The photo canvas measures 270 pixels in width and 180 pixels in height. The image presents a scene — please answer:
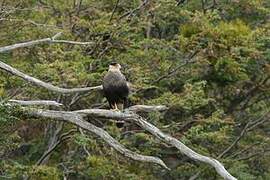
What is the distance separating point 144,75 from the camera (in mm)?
9625

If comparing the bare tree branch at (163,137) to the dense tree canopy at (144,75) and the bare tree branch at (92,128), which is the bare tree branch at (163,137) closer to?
the bare tree branch at (92,128)

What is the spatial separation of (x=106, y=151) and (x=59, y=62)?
1.41 meters

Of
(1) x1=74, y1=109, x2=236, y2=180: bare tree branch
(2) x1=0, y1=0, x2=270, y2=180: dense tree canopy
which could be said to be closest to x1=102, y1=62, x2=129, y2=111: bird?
(1) x1=74, y1=109, x2=236, y2=180: bare tree branch

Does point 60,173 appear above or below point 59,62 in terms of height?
below

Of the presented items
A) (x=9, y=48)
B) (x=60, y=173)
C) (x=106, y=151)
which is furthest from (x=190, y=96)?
(x=9, y=48)

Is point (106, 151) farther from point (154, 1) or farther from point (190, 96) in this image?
point (154, 1)

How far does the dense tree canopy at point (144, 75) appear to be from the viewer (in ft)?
30.0

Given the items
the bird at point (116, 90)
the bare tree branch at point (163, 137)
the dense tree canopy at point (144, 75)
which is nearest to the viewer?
the bare tree branch at point (163, 137)

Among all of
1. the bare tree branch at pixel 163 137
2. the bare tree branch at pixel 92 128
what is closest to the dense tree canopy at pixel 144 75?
the bare tree branch at pixel 92 128

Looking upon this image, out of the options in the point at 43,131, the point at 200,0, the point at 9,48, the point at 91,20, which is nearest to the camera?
the point at 9,48

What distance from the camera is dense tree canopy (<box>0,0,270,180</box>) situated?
9.16 metres

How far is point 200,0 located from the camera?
1157 centimetres

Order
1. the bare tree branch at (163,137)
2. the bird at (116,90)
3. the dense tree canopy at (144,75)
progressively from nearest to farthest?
the bare tree branch at (163,137) < the bird at (116,90) < the dense tree canopy at (144,75)

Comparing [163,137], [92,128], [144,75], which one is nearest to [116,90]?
[92,128]
